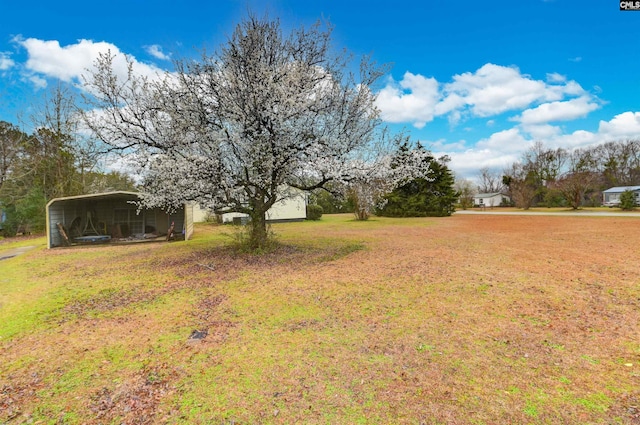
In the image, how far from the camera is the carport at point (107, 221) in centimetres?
1365

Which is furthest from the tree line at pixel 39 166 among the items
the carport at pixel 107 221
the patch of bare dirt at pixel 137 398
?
the patch of bare dirt at pixel 137 398

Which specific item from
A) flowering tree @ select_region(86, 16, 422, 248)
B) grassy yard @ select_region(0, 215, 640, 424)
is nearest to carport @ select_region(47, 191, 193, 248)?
flowering tree @ select_region(86, 16, 422, 248)

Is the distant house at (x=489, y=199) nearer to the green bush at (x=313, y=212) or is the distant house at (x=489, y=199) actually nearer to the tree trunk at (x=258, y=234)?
the green bush at (x=313, y=212)

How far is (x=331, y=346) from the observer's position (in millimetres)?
3619

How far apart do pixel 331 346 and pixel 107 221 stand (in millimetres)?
17496

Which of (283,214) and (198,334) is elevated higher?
(283,214)

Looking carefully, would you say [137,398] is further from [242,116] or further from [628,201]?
[628,201]

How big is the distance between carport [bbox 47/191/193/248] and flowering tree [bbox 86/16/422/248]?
559 cm

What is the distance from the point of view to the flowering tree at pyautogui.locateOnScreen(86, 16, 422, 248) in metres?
7.77

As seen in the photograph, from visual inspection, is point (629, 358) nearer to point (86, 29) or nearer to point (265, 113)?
point (265, 113)

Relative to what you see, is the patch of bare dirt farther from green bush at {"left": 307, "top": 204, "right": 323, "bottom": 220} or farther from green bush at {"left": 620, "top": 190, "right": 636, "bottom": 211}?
green bush at {"left": 620, "top": 190, "right": 636, "bottom": 211}

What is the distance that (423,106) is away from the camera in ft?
51.8

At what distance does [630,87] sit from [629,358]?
14.5 metres

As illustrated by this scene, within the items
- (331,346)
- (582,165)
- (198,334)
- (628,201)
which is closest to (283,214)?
(198,334)
